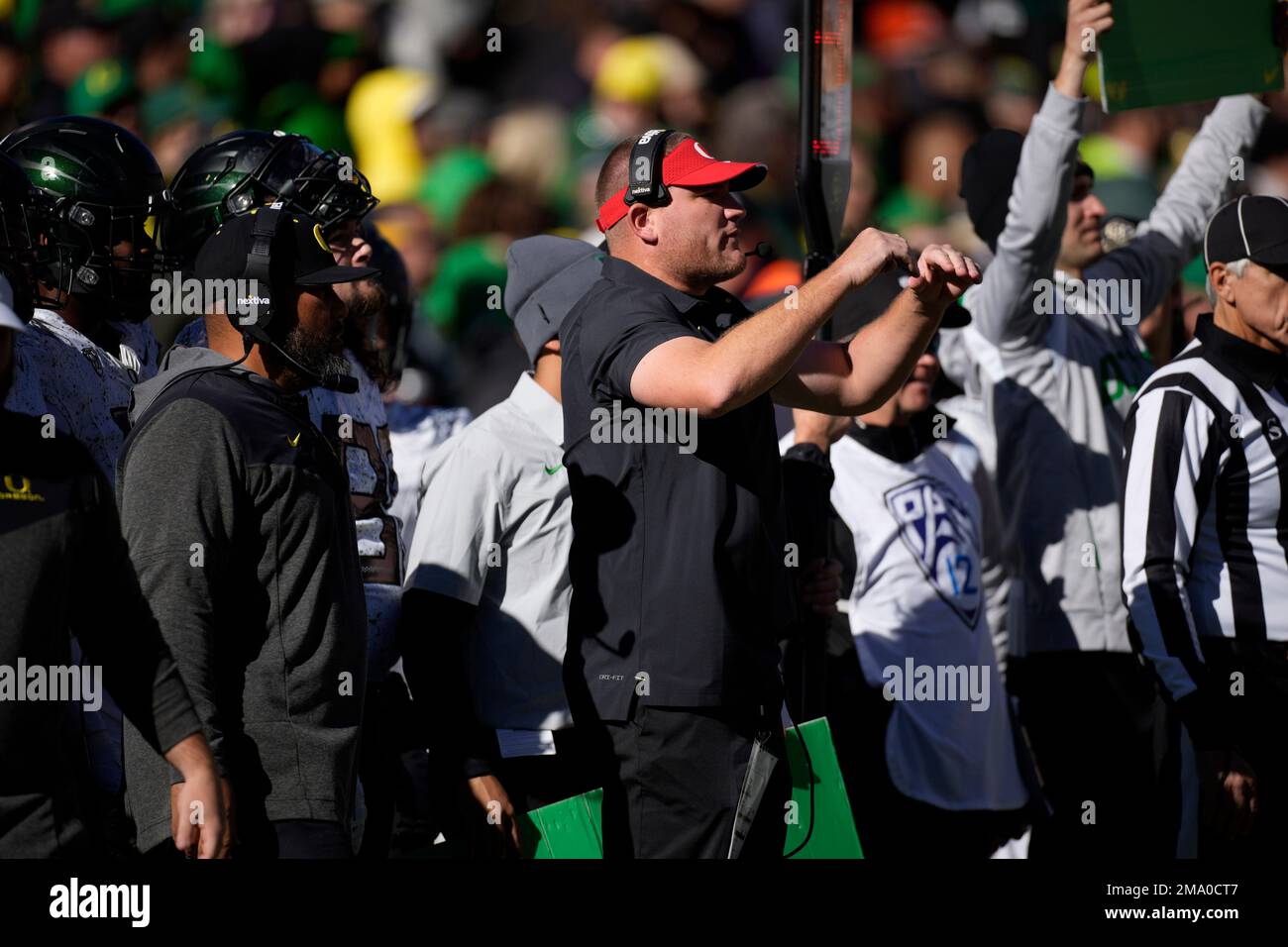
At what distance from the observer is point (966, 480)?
17.9 ft

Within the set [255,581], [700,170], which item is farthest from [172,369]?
[700,170]

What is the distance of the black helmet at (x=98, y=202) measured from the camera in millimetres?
3775

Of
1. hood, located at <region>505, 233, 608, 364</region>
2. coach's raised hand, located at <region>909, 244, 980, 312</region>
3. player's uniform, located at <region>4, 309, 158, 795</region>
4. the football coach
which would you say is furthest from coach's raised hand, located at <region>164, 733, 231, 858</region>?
hood, located at <region>505, 233, 608, 364</region>

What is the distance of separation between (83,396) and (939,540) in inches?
103

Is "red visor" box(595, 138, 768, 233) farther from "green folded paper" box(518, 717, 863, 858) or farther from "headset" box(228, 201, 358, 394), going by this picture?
"green folded paper" box(518, 717, 863, 858)

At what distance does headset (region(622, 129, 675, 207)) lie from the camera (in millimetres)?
3340

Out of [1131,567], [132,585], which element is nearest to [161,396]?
[132,585]

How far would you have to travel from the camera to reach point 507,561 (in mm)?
4066

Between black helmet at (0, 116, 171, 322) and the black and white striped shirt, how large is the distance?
95.0 inches

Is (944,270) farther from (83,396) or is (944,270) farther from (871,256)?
(83,396)

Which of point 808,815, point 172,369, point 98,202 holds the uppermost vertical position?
point 98,202

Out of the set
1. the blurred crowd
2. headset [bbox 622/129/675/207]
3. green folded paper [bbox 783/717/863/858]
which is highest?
the blurred crowd

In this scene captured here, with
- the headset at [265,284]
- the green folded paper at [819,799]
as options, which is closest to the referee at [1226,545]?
the green folded paper at [819,799]
